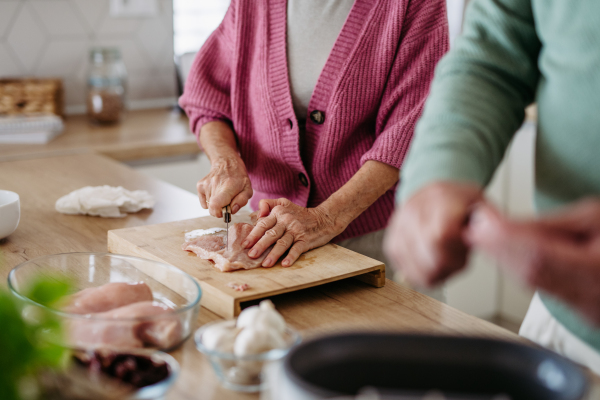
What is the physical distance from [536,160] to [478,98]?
0.50 feet

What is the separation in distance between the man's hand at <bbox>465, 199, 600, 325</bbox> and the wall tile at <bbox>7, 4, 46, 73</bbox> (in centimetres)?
247

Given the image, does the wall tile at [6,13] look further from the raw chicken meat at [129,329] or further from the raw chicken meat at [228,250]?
the raw chicken meat at [129,329]

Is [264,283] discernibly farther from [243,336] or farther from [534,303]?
[534,303]

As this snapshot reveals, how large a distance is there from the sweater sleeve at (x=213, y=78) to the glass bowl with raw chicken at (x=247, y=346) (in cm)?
87

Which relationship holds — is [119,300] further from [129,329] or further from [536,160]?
[536,160]

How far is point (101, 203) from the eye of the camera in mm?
1377

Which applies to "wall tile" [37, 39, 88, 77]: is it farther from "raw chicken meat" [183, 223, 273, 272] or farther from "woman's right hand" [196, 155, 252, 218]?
"raw chicken meat" [183, 223, 273, 272]

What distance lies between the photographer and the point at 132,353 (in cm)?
64

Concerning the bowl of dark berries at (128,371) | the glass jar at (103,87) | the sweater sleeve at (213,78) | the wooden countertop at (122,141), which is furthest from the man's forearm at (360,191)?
the glass jar at (103,87)

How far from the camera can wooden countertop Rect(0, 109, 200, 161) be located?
82.1 inches

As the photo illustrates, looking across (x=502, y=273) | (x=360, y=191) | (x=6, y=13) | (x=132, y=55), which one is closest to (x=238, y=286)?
(x=360, y=191)

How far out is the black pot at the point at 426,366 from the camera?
20.2 inches

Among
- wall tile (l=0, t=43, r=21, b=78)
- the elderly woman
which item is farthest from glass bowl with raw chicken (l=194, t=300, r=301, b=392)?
wall tile (l=0, t=43, r=21, b=78)

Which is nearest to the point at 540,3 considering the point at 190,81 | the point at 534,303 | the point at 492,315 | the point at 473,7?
the point at 473,7
